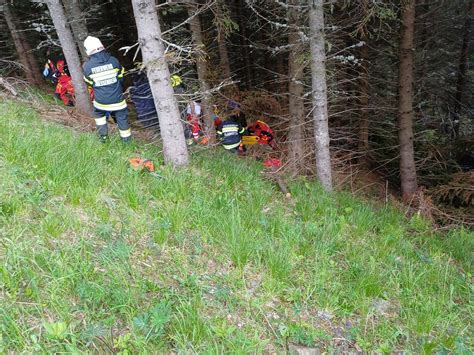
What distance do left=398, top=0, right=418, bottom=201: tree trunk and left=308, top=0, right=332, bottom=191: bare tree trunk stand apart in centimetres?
298

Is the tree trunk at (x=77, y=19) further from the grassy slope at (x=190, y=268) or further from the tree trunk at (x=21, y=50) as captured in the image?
the grassy slope at (x=190, y=268)

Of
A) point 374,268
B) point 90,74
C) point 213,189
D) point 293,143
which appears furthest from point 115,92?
point 374,268

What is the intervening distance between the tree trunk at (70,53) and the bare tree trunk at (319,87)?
4.55 m

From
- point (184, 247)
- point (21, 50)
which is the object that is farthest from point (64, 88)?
point (184, 247)

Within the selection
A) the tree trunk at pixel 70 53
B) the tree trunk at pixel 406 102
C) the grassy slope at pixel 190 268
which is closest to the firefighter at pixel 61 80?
the tree trunk at pixel 70 53

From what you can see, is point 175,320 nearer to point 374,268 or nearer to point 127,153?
point 374,268

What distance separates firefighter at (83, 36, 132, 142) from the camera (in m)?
6.04

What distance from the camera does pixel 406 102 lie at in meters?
8.53

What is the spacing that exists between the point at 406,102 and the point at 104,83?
6.52 metres

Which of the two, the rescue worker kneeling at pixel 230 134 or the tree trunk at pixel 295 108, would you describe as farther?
the rescue worker kneeling at pixel 230 134

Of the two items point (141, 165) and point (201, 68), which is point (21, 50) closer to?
point (201, 68)

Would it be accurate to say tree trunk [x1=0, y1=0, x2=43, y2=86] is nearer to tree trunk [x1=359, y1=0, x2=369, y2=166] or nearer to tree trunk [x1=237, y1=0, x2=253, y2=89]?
tree trunk [x1=237, y1=0, x2=253, y2=89]

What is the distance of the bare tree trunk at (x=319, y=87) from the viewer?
19.0 ft

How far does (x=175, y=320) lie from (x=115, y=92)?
467 centimetres
